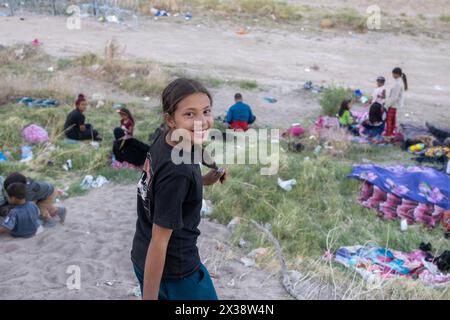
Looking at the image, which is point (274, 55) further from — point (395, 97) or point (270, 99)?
point (395, 97)

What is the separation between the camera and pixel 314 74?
Answer: 1306 centimetres

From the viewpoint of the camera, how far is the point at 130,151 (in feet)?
21.0

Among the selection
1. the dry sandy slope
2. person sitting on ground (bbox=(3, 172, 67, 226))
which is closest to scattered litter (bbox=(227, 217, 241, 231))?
the dry sandy slope

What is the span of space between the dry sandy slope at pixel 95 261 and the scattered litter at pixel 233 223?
78 millimetres

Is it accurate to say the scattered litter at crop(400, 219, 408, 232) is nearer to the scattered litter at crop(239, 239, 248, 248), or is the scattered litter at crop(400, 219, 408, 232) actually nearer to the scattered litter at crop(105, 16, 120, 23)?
the scattered litter at crop(239, 239, 248, 248)

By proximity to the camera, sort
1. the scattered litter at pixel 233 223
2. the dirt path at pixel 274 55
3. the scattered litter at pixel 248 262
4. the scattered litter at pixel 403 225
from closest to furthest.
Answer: the scattered litter at pixel 248 262, the scattered litter at pixel 233 223, the scattered litter at pixel 403 225, the dirt path at pixel 274 55

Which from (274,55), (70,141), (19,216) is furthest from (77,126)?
(274,55)

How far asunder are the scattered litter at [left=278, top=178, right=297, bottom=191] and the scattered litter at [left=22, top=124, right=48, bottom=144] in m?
3.04

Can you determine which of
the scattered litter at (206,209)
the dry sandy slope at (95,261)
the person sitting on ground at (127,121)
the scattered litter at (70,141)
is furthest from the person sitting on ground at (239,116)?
the dry sandy slope at (95,261)

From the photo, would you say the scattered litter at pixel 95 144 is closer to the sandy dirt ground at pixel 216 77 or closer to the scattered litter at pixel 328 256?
the sandy dirt ground at pixel 216 77

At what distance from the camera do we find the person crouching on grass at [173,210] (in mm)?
1896

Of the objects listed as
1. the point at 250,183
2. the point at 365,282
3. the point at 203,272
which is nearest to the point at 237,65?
the point at 250,183

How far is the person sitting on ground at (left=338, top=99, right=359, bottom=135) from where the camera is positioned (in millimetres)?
9008

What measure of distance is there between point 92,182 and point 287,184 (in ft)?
6.86
